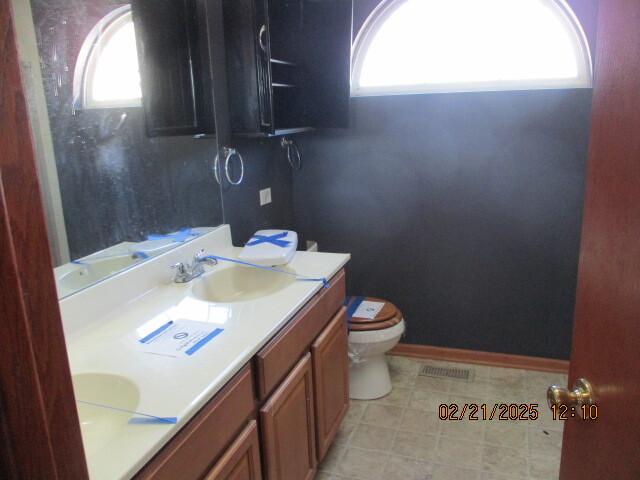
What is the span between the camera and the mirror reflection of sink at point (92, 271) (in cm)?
153

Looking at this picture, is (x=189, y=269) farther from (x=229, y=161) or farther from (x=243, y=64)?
(x=243, y=64)

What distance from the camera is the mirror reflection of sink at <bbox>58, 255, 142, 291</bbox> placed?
1525mm

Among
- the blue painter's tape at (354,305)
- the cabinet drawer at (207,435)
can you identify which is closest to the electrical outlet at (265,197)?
the blue painter's tape at (354,305)

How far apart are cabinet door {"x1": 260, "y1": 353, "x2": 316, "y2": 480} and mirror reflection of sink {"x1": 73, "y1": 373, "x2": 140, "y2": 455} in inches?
16.9

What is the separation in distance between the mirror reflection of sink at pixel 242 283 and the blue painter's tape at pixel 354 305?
0.71 metres

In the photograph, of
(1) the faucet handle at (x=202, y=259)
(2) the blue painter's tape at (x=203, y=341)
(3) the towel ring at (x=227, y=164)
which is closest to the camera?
(2) the blue painter's tape at (x=203, y=341)

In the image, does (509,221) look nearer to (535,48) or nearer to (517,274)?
(517,274)

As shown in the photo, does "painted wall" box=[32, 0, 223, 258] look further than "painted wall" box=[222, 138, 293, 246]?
No

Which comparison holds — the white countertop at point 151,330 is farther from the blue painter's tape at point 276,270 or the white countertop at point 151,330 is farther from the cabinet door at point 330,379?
the cabinet door at point 330,379

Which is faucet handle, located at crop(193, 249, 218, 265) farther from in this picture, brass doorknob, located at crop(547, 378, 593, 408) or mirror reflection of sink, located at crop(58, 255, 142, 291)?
brass doorknob, located at crop(547, 378, 593, 408)

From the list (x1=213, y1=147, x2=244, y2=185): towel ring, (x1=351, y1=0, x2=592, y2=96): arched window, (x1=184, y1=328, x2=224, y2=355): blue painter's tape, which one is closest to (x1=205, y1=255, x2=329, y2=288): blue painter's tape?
(x1=213, y1=147, x2=244, y2=185): towel ring

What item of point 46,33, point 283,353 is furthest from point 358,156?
point 46,33

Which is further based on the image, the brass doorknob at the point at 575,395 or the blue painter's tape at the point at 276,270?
the blue painter's tape at the point at 276,270

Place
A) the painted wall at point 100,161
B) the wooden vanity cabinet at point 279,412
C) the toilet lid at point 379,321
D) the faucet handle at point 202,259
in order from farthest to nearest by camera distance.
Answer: the toilet lid at point 379,321
the faucet handle at point 202,259
the painted wall at point 100,161
the wooden vanity cabinet at point 279,412
